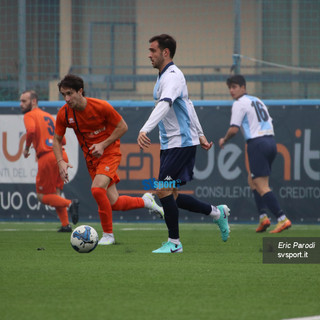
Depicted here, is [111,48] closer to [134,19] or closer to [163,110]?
[134,19]

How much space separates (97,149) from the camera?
7.66 meters

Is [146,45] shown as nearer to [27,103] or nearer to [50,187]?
[27,103]

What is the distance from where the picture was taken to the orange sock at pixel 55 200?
10.3 metres

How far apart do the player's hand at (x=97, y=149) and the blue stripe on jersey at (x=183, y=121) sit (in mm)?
854

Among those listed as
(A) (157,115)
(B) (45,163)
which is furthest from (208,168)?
Answer: (A) (157,115)

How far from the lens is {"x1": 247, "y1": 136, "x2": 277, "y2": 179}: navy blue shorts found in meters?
10.2

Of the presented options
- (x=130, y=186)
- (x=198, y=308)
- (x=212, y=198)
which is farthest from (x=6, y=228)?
(x=198, y=308)

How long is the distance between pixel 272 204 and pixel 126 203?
2406 millimetres

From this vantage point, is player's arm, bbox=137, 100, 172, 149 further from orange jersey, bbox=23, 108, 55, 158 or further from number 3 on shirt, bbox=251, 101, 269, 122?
orange jersey, bbox=23, 108, 55, 158

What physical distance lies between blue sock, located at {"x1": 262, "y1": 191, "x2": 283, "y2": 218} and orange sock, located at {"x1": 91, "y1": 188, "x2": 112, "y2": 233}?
2687 mm

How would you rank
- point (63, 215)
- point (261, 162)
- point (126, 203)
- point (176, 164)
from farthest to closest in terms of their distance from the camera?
1. point (63, 215)
2. point (261, 162)
3. point (126, 203)
4. point (176, 164)

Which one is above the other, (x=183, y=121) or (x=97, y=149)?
(x=183, y=121)

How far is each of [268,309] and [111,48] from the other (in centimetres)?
1114

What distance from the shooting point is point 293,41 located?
1461cm
